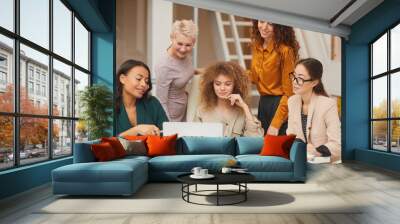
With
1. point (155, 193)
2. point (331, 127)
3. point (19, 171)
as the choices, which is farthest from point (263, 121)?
point (19, 171)

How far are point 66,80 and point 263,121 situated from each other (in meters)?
4.40

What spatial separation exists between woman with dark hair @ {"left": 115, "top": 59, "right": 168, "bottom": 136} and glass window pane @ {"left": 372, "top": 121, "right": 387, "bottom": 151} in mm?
4890

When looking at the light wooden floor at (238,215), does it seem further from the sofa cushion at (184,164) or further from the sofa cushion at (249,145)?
the sofa cushion at (184,164)

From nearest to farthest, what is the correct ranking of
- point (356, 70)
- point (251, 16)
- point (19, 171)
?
point (19, 171), point (251, 16), point (356, 70)

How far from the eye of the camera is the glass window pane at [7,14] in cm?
497

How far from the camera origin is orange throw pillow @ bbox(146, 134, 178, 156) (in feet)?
22.7

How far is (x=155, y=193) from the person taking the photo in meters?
5.34

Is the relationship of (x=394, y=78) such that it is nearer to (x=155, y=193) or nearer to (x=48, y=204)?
(x=155, y=193)

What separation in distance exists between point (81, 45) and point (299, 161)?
520cm

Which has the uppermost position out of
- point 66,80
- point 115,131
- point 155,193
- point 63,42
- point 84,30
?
point 84,30

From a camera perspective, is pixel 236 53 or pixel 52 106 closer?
pixel 52 106

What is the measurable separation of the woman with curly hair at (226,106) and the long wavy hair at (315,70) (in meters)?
1.54

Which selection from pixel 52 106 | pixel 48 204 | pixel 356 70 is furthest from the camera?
pixel 356 70

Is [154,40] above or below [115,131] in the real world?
above
